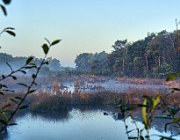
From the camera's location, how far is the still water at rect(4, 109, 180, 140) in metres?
11.0

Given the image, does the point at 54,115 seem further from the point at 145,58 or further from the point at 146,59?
the point at 145,58

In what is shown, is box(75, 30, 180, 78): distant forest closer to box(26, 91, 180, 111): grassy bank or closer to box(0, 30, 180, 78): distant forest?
box(0, 30, 180, 78): distant forest

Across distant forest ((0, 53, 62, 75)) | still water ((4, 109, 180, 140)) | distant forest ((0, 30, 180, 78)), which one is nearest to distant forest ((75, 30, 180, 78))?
distant forest ((0, 30, 180, 78))

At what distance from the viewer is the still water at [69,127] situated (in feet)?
36.1

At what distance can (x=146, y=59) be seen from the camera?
3491 centimetres

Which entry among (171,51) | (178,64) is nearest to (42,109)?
(178,64)

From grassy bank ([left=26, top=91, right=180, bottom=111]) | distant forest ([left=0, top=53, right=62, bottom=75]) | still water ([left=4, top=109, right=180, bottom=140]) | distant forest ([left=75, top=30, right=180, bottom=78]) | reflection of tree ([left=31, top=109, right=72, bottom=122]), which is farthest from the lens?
distant forest ([left=0, top=53, right=62, bottom=75])

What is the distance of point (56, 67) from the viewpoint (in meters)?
85.8

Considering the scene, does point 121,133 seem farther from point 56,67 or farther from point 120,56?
point 56,67

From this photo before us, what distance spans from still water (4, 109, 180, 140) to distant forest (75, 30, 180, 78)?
17572 mm

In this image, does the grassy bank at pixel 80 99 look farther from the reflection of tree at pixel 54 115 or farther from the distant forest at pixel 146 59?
the distant forest at pixel 146 59

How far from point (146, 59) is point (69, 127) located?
76.5ft

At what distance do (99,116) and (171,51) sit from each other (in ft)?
70.5

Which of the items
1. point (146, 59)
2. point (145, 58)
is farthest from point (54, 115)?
point (145, 58)
